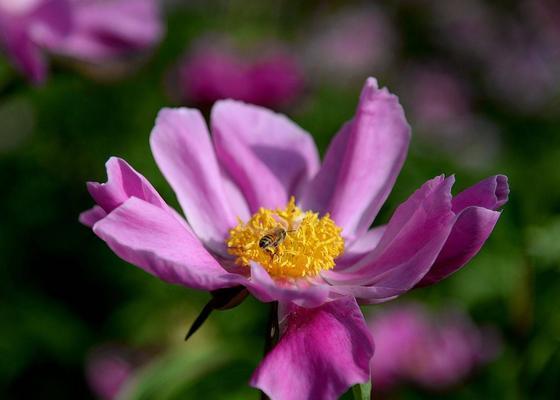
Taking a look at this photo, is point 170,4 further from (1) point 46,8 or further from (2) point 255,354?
(2) point 255,354

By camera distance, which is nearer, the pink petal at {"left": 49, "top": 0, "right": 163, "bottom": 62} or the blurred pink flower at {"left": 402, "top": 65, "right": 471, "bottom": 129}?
the pink petal at {"left": 49, "top": 0, "right": 163, "bottom": 62}

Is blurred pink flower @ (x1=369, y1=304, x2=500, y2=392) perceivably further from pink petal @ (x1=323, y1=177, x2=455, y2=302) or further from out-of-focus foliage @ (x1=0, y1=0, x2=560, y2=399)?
pink petal @ (x1=323, y1=177, x2=455, y2=302)

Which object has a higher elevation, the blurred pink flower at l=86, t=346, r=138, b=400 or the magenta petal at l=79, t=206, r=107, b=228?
the magenta petal at l=79, t=206, r=107, b=228

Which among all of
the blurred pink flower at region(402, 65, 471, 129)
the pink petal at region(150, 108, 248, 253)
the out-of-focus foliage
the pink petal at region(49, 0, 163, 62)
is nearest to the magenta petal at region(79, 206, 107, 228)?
the pink petal at region(150, 108, 248, 253)

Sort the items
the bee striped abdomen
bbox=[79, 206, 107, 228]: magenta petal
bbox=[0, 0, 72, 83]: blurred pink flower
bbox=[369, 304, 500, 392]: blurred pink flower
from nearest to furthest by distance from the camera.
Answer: bbox=[79, 206, 107, 228]: magenta petal
the bee striped abdomen
bbox=[0, 0, 72, 83]: blurred pink flower
bbox=[369, 304, 500, 392]: blurred pink flower

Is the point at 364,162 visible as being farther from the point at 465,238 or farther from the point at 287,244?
the point at 465,238

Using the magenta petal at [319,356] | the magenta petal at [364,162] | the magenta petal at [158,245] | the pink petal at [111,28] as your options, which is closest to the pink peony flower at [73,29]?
the pink petal at [111,28]

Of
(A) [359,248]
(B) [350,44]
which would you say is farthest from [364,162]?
(B) [350,44]
